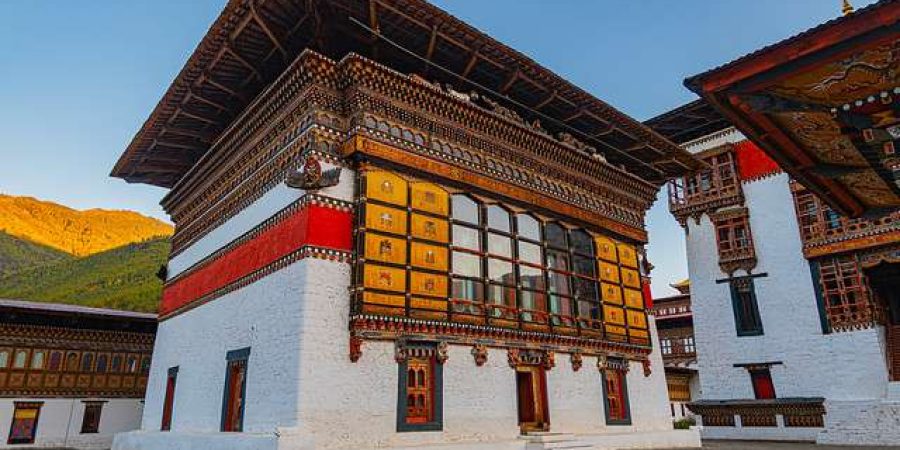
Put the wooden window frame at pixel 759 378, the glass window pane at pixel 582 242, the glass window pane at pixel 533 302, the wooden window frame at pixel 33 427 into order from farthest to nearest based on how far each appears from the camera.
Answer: the wooden window frame at pixel 759 378, the wooden window frame at pixel 33 427, the glass window pane at pixel 582 242, the glass window pane at pixel 533 302

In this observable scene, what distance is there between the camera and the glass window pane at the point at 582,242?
1521cm

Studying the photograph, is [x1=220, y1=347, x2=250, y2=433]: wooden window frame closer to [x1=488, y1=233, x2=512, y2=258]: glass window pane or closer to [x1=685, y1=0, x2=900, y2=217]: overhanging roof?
[x1=488, y1=233, x2=512, y2=258]: glass window pane

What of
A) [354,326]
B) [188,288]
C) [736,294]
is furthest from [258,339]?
[736,294]

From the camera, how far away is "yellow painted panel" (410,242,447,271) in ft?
36.7

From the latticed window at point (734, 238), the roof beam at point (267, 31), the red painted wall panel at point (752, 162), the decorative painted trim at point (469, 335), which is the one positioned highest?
the red painted wall panel at point (752, 162)

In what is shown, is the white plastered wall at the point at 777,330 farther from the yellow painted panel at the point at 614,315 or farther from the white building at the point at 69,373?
the white building at the point at 69,373

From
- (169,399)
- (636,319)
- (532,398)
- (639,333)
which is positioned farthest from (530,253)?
(169,399)

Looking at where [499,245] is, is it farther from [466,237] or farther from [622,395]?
[622,395]

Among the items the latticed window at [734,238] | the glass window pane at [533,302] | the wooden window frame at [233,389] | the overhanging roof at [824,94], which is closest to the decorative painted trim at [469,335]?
the glass window pane at [533,302]

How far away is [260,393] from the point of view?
10.2 metres

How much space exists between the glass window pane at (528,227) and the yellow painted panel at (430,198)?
2493 millimetres

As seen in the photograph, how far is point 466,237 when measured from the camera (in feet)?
41.0

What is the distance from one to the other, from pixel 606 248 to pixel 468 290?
5.99 meters

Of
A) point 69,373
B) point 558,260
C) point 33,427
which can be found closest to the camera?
point 558,260
